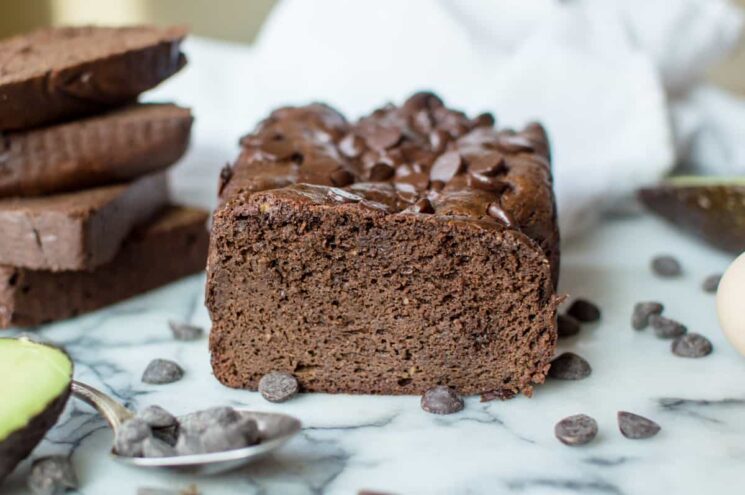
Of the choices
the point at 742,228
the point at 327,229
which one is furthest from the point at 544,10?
the point at 327,229

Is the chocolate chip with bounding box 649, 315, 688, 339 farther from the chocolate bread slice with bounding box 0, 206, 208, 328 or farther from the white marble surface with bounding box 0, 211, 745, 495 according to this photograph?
the chocolate bread slice with bounding box 0, 206, 208, 328

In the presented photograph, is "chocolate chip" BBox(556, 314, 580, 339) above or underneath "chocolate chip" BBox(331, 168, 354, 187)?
underneath

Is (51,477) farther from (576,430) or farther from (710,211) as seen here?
(710,211)

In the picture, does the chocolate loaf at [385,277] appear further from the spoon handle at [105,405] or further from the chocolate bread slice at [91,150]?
the chocolate bread slice at [91,150]

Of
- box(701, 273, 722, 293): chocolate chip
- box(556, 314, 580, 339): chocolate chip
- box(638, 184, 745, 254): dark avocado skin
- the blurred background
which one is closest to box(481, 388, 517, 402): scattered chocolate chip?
box(556, 314, 580, 339): chocolate chip

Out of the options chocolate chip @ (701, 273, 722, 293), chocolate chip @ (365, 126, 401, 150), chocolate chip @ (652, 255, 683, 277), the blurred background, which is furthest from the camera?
the blurred background

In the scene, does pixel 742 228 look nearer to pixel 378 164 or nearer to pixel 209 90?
pixel 378 164
